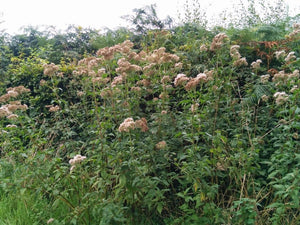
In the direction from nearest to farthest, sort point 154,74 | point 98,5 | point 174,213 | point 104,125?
point 104,125
point 174,213
point 154,74
point 98,5

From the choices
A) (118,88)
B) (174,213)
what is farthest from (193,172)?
(118,88)

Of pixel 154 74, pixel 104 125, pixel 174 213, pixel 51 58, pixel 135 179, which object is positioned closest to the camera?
pixel 135 179

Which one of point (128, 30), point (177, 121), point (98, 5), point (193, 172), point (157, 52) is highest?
point (98, 5)

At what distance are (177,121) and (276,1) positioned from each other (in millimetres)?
5032

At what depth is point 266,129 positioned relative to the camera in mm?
3160

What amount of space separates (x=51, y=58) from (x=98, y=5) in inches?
97.9

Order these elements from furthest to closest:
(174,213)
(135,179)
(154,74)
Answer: (154,74) < (174,213) < (135,179)

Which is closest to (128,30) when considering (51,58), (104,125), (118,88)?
(51,58)

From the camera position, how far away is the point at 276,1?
21.4 feet

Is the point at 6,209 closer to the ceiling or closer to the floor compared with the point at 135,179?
closer to the floor

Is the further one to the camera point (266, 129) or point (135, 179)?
point (266, 129)

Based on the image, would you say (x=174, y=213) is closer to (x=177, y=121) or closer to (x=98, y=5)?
(x=177, y=121)

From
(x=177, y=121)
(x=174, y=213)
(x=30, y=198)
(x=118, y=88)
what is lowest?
(x=174, y=213)

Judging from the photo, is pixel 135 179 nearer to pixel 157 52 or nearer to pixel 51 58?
pixel 157 52
